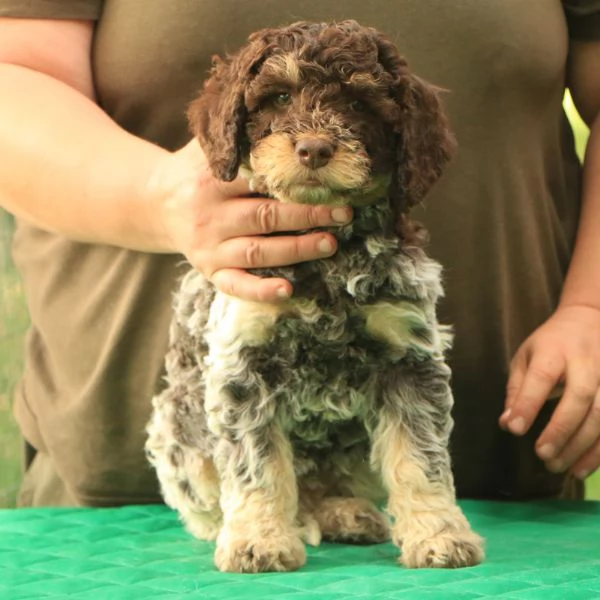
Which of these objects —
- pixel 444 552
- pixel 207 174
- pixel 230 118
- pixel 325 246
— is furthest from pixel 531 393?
pixel 230 118

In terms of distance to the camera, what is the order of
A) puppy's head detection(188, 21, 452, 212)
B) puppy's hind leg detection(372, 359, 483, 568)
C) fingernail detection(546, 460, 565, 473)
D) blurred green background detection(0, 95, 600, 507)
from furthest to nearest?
blurred green background detection(0, 95, 600, 507) < fingernail detection(546, 460, 565, 473) < puppy's hind leg detection(372, 359, 483, 568) < puppy's head detection(188, 21, 452, 212)

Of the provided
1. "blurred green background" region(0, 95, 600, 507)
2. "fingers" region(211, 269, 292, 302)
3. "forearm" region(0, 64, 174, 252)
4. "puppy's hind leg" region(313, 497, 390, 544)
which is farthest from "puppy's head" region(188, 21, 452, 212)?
"blurred green background" region(0, 95, 600, 507)

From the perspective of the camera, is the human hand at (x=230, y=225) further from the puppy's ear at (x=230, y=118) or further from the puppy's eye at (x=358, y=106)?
the puppy's eye at (x=358, y=106)

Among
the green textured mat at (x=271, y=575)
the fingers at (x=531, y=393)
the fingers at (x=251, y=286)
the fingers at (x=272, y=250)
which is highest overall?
the fingers at (x=272, y=250)

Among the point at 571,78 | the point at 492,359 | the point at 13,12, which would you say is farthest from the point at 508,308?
the point at 13,12

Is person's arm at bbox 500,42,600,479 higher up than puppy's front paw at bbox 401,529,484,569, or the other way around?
person's arm at bbox 500,42,600,479

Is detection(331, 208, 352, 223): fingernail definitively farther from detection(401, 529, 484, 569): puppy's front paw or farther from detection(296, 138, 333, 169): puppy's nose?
detection(401, 529, 484, 569): puppy's front paw

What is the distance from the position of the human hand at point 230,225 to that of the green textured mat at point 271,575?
0.75 meters

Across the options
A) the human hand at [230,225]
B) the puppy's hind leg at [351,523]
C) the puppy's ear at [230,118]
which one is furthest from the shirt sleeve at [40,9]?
the puppy's hind leg at [351,523]

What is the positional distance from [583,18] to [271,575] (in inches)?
91.5

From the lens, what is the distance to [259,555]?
325 centimetres

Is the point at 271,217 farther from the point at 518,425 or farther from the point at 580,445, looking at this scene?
the point at 580,445

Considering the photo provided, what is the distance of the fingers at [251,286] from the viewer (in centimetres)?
317

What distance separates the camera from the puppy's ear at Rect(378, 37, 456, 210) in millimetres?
3182
